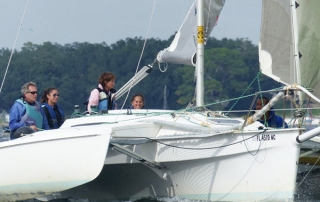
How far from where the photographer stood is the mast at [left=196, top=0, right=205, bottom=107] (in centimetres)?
998

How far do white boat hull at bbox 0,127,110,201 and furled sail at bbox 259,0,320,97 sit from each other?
2.21 meters

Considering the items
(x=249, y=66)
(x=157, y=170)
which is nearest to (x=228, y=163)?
(x=157, y=170)

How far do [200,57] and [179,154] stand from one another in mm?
1669

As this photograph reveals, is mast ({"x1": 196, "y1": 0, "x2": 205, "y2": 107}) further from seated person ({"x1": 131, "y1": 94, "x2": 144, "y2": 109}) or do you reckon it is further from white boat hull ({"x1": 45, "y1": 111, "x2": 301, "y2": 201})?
white boat hull ({"x1": 45, "y1": 111, "x2": 301, "y2": 201})

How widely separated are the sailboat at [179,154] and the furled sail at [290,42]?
22 mm

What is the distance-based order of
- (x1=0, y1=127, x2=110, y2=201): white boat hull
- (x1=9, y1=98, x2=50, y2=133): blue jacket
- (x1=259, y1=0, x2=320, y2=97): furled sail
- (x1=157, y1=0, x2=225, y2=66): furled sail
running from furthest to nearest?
(x1=157, y1=0, x2=225, y2=66): furled sail < (x1=259, y1=0, x2=320, y2=97): furled sail < (x1=9, y1=98, x2=50, y2=133): blue jacket < (x1=0, y1=127, x2=110, y2=201): white boat hull

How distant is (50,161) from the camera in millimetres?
8594

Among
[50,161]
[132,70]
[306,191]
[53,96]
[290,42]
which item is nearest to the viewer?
[50,161]

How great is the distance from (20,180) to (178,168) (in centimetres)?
158

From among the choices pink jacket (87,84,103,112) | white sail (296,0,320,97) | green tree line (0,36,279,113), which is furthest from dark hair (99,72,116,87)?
green tree line (0,36,279,113)

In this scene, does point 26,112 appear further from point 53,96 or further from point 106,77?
point 106,77

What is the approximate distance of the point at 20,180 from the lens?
29.2 ft

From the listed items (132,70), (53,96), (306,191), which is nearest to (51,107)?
(53,96)

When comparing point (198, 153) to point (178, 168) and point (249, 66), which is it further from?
point (249, 66)
